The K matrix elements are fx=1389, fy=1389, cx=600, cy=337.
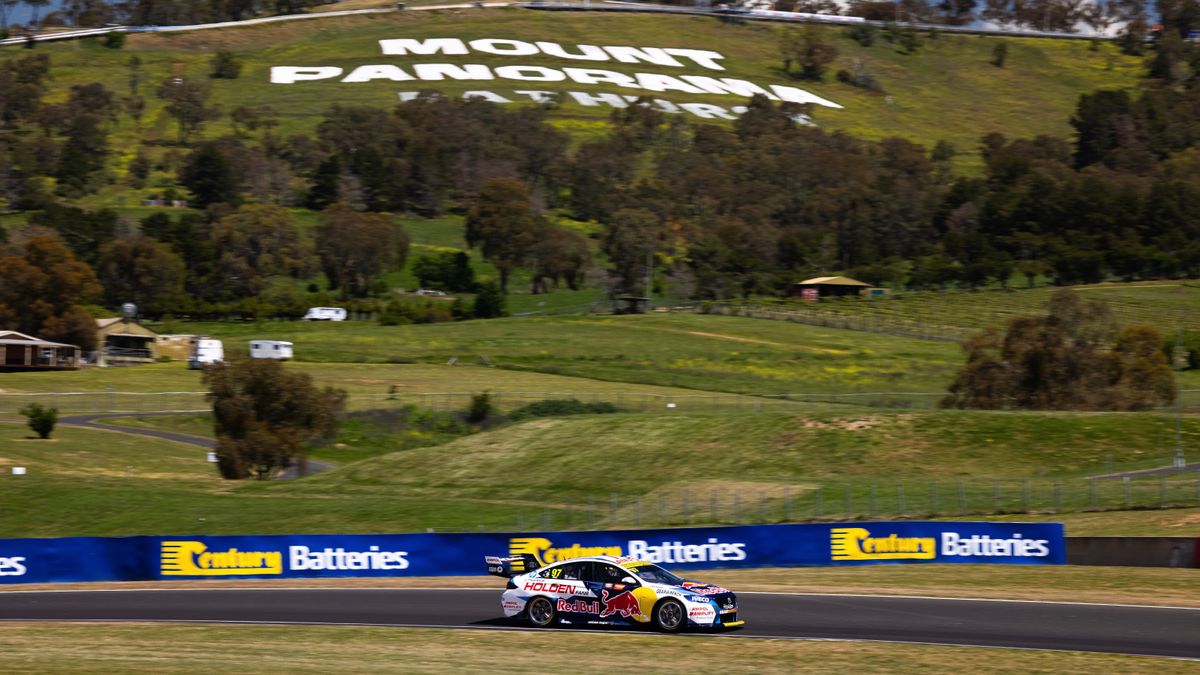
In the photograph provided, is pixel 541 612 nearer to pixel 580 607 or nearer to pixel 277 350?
pixel 580 607

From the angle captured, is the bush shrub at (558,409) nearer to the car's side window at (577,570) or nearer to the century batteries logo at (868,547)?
the century batteries logo at (868,547)

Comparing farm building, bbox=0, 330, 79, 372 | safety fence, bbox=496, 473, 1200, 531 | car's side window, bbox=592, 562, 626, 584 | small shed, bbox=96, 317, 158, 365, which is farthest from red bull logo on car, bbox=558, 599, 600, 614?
small shed, bbox=96, 317, 158, 365

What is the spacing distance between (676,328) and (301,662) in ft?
312

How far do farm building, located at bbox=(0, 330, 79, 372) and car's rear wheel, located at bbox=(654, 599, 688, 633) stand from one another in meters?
90.6

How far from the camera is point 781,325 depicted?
12081 centimetres

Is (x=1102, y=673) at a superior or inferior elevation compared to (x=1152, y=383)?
superior

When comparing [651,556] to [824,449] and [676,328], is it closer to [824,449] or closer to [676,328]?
[824,449]

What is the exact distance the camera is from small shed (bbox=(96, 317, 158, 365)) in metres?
115

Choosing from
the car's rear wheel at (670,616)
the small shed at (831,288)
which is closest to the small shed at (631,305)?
the small shed at (831,288)

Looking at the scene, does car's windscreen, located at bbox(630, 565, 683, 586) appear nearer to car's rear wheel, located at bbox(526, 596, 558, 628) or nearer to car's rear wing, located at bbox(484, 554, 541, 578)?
car's rear wheel, located at bbox(526, 596, 558, 628)

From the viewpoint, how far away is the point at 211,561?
39.3 meters

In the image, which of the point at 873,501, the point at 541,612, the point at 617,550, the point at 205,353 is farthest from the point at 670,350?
the point at 541,612

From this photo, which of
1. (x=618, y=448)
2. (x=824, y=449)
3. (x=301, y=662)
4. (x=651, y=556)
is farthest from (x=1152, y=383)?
(x=301, y=662)

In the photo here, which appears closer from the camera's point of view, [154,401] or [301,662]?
[301,662]
